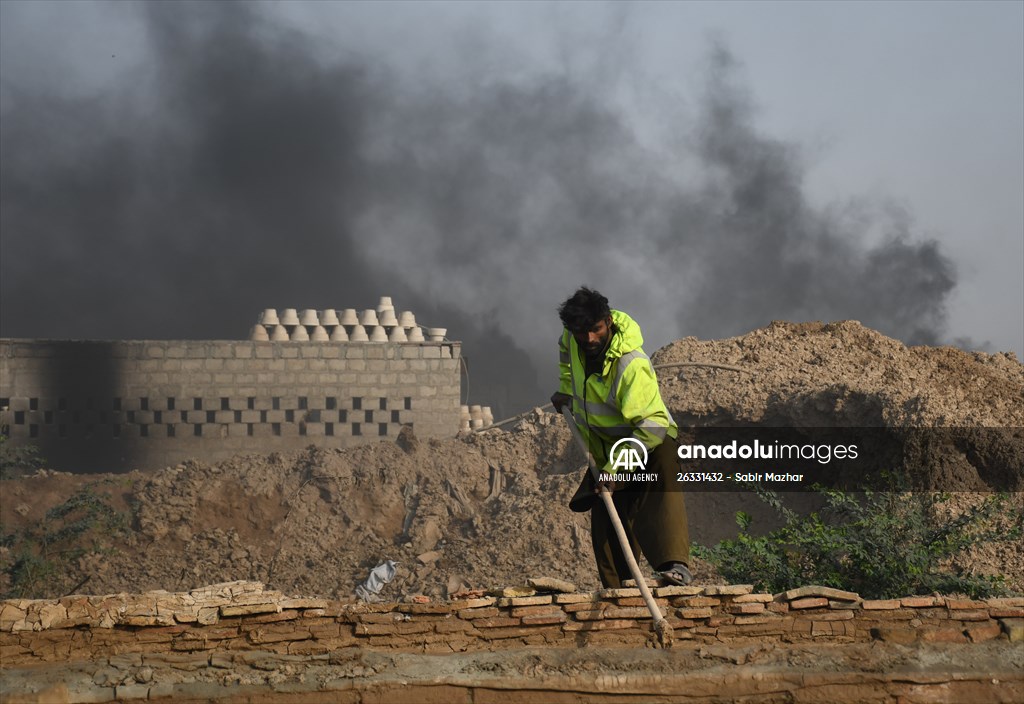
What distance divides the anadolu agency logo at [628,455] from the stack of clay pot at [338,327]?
13.6m

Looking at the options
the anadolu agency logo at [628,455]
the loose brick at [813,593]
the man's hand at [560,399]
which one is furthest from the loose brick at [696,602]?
the man's hand at [560,399]

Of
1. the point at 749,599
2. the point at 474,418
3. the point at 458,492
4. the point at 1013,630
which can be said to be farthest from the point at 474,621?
the point at 474,418

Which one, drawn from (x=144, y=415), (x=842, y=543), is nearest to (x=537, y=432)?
(x=144, y=415)

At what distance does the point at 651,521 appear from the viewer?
19.0ft

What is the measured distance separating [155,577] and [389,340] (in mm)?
6746

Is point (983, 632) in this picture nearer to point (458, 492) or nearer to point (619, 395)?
point (619, 395)

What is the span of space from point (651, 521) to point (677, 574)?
0.30m

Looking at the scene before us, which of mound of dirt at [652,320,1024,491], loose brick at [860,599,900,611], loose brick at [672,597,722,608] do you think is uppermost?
mound of dirt at [652,320,1024,491]

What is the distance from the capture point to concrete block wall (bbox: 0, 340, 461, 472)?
62.3ft

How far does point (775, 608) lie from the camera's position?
5.61 metres

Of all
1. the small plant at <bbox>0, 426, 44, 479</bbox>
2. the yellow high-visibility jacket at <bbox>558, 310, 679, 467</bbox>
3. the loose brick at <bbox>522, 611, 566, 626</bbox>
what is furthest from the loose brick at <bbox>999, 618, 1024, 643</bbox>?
the small plant at <bbox>0, 426, 44, 479</bbox>

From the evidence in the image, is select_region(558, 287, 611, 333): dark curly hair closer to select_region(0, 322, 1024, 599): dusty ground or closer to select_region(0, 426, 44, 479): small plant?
select_region(0, 322, 1024, 599): dusty ground

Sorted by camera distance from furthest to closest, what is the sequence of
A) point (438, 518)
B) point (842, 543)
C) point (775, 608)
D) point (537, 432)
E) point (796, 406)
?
point (537, 432), point (438, 518), point (796, 406), point (842, 543), point (775, 608)

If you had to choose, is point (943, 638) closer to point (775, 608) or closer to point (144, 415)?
point (775, 608)
